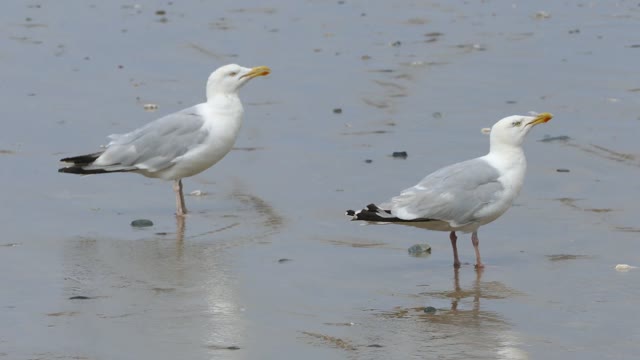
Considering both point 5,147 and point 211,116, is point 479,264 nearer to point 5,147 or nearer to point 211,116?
point 211,116

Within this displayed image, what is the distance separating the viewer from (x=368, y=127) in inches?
521

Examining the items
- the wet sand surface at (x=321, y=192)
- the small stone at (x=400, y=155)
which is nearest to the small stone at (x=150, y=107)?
the wet sand surface at (x=321, y=192)

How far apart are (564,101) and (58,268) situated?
6738 millimetres

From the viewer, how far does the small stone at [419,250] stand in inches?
367

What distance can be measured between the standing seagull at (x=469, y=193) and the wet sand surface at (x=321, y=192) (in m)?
0.31

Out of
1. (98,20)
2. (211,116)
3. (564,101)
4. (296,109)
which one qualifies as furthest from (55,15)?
(211,116)

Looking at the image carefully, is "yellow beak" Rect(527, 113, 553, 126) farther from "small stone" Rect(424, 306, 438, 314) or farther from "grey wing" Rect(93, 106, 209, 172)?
"grey wing" Rect(93, 106, 209, 172)

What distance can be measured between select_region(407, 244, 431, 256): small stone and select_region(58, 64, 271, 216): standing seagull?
2.01 m

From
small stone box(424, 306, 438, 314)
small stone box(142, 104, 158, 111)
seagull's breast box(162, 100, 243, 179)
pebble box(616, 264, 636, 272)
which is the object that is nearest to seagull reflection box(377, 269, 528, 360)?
small stone box(424, 306, 438, 314)

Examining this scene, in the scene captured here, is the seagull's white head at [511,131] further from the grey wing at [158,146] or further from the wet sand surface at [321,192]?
the grey wing at [158,146]

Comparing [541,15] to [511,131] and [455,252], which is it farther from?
[455,252]

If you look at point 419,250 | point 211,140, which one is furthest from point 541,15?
point 419,250

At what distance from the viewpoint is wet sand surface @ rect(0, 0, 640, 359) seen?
7492 mm

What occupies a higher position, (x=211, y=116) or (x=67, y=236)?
(x=211, y=116)
